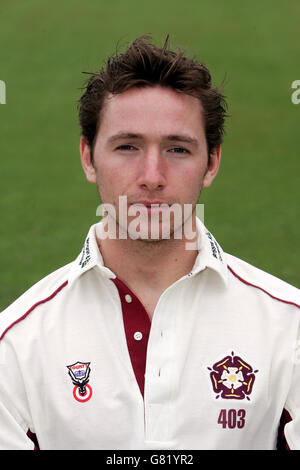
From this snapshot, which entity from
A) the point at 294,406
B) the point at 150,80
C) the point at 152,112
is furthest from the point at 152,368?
the point at 150,80

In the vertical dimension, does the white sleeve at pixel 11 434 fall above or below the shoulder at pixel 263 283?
below

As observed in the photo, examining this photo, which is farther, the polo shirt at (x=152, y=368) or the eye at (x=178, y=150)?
the eye at (x=178, y=150)

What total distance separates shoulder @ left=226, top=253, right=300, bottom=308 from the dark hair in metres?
0.44

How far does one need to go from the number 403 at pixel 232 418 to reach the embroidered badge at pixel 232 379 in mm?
47

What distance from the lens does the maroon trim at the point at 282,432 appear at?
9.21ft

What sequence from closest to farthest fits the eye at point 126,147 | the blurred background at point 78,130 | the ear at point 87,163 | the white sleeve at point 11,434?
1. the white sleeve at point 11,434
2. the eye at point 126,147
3. the ear at point 87,163
4. the blurred background at point 78,130

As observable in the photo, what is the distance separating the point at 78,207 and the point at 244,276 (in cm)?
789

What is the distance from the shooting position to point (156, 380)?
2768 mm

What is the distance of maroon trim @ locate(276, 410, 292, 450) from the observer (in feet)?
9.21

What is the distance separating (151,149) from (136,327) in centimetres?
60

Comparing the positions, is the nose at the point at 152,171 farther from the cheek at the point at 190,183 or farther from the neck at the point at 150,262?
the neck at the point at 150,262

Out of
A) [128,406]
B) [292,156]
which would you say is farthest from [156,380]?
[292,156]

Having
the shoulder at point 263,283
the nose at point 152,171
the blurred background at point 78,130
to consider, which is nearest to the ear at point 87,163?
the nose at point 152,171

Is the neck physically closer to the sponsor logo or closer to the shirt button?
the sponsor logo
